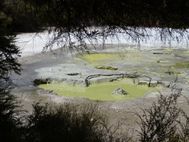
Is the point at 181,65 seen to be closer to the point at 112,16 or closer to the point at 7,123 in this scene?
the point at 7,123

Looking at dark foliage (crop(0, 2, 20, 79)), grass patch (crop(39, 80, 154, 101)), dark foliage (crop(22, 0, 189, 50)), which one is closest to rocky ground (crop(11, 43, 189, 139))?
grass patch (crop(39, 80, 154, 101))

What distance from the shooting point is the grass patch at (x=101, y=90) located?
11888mm

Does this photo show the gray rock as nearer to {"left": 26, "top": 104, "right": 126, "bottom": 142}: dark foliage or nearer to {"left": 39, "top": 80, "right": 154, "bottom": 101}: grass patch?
{"left": 39, "top": 80, "right": 154, "bottom": 101}: grass patch

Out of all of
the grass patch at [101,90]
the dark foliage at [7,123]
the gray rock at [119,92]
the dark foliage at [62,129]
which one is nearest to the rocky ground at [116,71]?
the grass patch at [101,90]

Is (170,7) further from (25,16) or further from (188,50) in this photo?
(188,50)

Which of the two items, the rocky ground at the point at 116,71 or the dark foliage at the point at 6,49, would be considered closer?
the dark foliage at the point at 6,49

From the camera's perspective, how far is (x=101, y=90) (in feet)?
40.8

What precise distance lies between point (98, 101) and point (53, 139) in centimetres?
465

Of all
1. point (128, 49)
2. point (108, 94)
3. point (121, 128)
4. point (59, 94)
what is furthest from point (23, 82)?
point (128, 49)

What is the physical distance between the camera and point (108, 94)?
475 inches

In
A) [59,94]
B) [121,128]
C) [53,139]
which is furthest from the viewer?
[59,94]

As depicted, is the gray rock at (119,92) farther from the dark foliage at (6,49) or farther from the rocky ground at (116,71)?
the dark foliage at (6,49)

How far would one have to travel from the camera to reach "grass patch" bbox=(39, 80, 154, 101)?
11888 mm

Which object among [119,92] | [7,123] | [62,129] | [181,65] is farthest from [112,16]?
[181,65]
